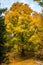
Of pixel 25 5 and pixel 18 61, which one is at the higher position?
pixel 25 5

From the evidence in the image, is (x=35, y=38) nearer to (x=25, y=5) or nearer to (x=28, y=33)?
(x=28, y=33)

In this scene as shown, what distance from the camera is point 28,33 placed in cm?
4609

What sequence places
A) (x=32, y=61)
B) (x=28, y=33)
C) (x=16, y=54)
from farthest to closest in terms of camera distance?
(x=16, y=54) → (x=28, y=33) → (x=32, y=61)

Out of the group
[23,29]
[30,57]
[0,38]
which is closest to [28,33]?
[23,29]

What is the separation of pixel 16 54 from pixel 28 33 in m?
5.33

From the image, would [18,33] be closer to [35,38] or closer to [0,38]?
[35,38]

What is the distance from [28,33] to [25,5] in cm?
611

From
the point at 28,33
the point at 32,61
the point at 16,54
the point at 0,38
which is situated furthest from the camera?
the point at 16,54

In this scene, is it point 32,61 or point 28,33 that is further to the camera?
point 28,33

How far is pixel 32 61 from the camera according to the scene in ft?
142

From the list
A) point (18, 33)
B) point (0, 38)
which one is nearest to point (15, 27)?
point (18, 33)

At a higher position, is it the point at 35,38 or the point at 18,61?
the point at 35,38

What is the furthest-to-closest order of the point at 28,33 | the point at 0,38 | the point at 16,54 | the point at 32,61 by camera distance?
the point at 16,54, the point at 28,33, the point at 32,61, the point at 0,38

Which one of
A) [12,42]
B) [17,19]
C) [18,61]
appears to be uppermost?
[17,19]
